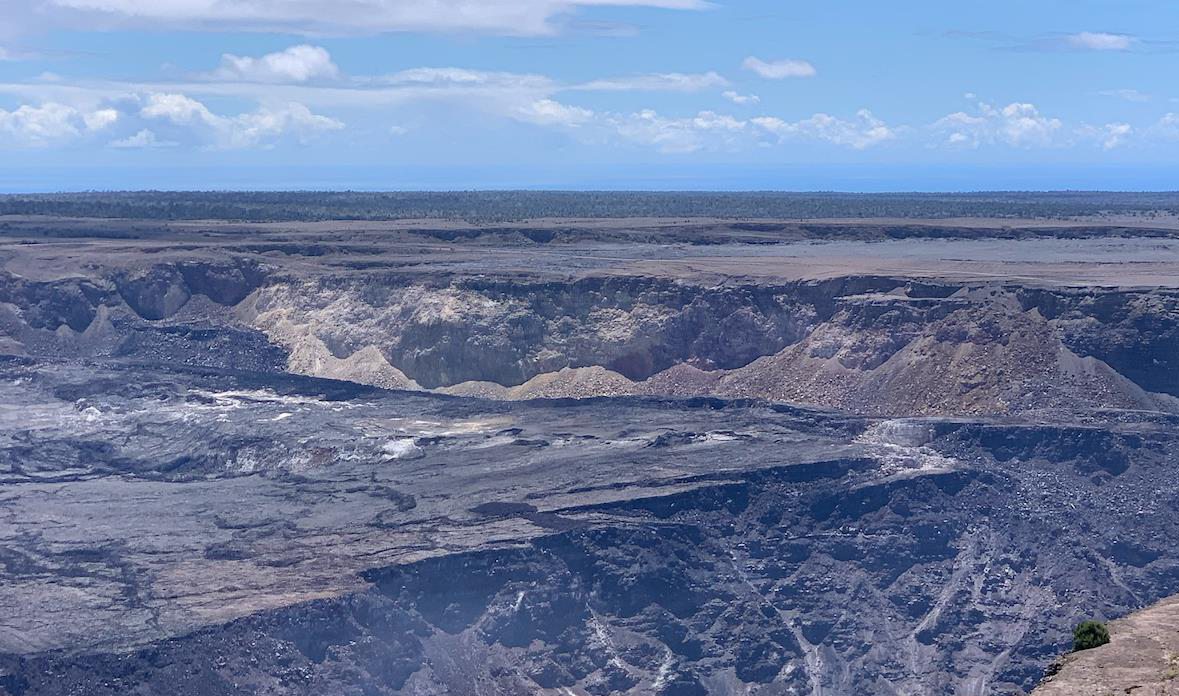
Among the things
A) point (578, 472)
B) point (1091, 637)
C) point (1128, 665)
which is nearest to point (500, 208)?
point (578, 472)

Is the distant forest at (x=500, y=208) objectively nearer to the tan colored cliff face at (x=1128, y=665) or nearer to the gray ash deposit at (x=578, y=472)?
the gray ash deposit at (x=578, y=472)

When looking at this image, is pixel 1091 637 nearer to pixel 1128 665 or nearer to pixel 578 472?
pixel 1128 665

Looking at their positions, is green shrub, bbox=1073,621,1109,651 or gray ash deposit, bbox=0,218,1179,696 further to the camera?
gray ash deposit, bbox=0,218,1179,696

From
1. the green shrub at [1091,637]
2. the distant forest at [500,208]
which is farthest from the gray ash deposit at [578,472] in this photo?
the distant forest at [500,208]

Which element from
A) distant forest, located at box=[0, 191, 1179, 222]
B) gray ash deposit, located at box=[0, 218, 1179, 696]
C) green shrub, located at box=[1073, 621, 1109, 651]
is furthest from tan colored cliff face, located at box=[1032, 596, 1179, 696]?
distant forest, located at box=[0, 191, 1179, 222]

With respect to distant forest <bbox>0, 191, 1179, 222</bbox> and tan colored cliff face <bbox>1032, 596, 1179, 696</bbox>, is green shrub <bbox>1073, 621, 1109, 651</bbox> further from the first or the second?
distant forest <bbox>0, 191, 1179, 222</bbox>

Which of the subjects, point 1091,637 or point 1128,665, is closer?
point 1128,665

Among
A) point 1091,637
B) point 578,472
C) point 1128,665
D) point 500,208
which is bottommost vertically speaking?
point 578,472

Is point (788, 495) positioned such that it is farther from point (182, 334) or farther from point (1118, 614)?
point (182, 334)
